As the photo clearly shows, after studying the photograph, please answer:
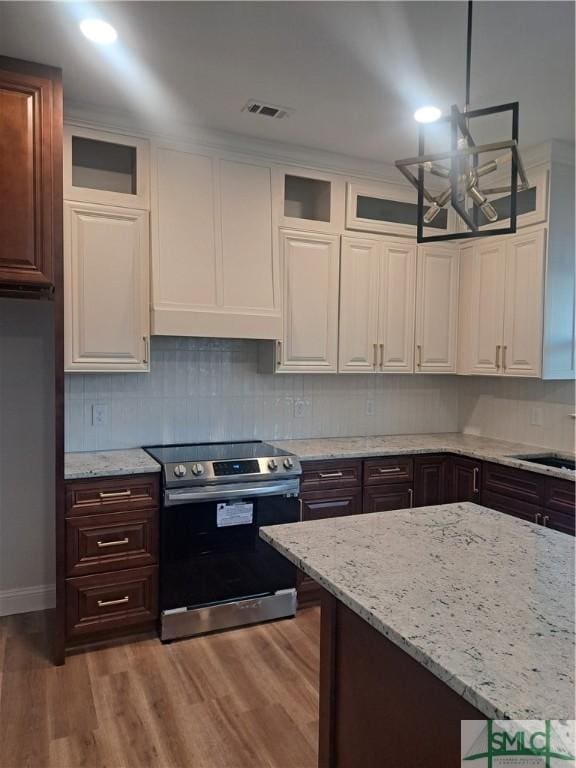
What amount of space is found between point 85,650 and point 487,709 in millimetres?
2468

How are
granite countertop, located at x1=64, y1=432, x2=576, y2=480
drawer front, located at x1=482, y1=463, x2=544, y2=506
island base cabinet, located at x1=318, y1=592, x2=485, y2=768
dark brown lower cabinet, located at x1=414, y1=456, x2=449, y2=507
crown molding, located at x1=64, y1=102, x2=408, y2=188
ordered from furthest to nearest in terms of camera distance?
dark brown lower cabinet, located at x1=414, y1=456, x2=449, y2=507
drawer front, located at x1=482, y1=463, x2=544, y2=506
crown molding, located at x1=64, y1=102, x2=408, y2=188
granite countertop, located at x1=64, y1=432, x2=576, y2=480
island base cabinet, located at x1=318, y1=592, x2=485, y2=768

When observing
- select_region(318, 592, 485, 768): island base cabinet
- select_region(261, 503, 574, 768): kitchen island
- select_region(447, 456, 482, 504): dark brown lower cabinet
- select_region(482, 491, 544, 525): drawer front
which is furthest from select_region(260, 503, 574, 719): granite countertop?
select_region(447, 456, 482, 504): dark brown lower cabinet

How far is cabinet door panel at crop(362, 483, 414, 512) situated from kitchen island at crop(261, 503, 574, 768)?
155cm

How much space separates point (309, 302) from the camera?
351 cm

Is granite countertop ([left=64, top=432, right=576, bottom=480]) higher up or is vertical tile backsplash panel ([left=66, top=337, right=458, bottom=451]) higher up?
vertical tile backsplash panel ([left=66, top=337, right=458, bottom=451])

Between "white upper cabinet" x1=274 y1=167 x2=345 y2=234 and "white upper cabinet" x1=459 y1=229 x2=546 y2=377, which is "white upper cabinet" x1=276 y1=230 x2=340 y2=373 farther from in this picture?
"white upper cabinet" x1=459 y1=229 x2=546 y2=377

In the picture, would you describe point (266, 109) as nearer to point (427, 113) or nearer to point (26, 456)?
point (427, 113)

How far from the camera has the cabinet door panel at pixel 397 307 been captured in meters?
3.75

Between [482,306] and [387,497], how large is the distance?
4.97 ft

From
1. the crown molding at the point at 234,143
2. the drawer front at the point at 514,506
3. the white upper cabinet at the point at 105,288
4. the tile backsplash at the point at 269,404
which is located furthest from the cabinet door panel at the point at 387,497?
the crown molding at the point at 234,143

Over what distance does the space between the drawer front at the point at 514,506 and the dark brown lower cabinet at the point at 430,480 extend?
32cm

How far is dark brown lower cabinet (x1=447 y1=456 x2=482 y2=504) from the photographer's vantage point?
11.2ft

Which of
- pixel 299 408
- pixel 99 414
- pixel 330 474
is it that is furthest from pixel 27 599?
pixel 299 408

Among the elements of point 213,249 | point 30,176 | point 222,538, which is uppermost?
point 30,176
